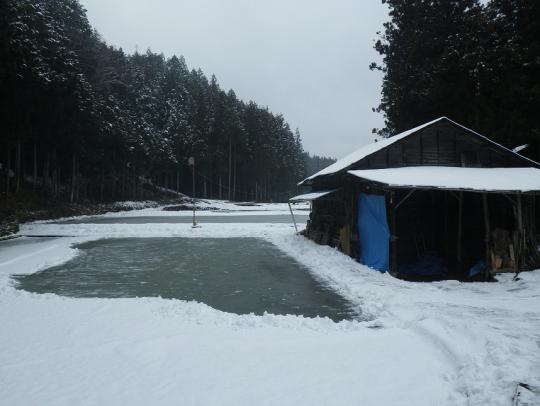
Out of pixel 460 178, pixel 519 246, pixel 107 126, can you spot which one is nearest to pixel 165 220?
pixel 107 126

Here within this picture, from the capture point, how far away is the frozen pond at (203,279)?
26.7ft

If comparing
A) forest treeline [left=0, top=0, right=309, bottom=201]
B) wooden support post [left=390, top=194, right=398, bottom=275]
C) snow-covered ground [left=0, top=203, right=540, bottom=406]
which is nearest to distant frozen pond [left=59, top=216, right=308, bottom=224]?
forest treeline [left=0, top=0, right=309, bottom=201]

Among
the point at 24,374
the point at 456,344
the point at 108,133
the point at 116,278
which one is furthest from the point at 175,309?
the point at 108,133

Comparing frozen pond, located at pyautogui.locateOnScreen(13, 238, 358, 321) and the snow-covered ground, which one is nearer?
the snow-covered ground

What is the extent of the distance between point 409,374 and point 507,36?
19.7 metres

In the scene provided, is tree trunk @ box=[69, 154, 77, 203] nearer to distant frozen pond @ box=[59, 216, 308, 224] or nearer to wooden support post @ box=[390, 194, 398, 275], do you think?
distant frozen pond @ box=[59, 216, 308, 224]

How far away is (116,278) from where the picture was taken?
10.7m

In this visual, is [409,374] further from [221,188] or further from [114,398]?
[221,188]

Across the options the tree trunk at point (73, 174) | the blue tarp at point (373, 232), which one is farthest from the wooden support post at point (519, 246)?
the tree trunk at point (73, 174)

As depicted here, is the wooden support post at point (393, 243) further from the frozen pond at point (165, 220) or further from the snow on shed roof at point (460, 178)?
the frozen pond at point (165, 220)

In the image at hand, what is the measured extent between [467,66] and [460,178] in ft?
35.1

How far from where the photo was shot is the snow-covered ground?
414 centimetres

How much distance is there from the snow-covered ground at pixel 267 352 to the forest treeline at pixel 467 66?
41.3 ft

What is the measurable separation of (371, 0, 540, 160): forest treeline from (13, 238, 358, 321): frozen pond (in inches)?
506
